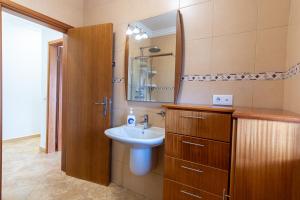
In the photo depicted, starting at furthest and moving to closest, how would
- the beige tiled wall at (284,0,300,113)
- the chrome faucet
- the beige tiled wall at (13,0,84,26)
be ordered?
1. the beige tiled wall at (13,0,84,26)
2. the chrome faucet
3. the beige tiled wall at (284,0,300,113)

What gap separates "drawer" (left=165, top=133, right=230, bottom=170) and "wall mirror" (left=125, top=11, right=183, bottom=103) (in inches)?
19.1

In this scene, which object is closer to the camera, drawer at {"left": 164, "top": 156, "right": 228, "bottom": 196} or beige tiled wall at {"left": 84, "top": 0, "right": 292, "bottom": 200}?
drawer at {"left": 164, "top": 156, "right": 228, "bottom": 196}

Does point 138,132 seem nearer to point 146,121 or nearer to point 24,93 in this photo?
point 146,121

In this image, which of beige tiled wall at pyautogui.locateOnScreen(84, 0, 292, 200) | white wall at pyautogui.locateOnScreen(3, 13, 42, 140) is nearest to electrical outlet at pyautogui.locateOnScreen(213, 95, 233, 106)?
beige tiled wall at pyautogui.locateOnScreen(84, 0, 292, 200)

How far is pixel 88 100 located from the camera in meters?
2.03

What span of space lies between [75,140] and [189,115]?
1.66 metres

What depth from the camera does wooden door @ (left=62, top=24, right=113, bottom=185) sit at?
193 cm

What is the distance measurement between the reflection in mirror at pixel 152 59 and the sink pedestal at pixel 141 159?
0.51 meters

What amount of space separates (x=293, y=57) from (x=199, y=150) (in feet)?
2.67

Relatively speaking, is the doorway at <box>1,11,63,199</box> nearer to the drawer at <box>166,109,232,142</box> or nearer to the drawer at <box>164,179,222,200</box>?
the drawer at <box>164,179,222,200</box>

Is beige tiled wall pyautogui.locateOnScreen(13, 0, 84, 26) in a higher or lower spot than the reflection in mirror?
higher

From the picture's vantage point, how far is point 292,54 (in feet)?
3.38

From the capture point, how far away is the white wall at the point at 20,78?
344cm

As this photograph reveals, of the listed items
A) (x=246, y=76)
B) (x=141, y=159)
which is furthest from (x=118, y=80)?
(x=246, y=76)
